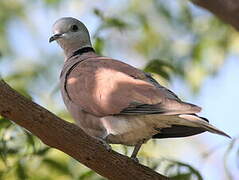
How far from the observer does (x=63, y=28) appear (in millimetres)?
5562

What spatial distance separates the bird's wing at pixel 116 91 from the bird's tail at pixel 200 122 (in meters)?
0.03

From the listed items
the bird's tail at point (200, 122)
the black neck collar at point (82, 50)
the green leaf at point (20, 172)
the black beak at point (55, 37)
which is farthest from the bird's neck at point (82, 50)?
the bird's tail at point (200, 122)

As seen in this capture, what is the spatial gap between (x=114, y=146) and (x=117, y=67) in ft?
2.39

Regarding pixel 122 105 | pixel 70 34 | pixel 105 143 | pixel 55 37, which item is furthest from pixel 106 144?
pixel 70 34

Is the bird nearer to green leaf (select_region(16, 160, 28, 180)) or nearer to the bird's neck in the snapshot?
green leaf (select_region(16, 160, 28, 180))

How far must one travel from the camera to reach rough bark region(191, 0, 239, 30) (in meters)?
4.82

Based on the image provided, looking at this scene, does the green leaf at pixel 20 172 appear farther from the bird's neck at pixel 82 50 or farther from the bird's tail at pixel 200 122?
the bird's neck at pixel 82 50

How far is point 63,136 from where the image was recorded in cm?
394

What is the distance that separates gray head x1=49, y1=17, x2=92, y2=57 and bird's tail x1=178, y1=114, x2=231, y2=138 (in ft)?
5.73

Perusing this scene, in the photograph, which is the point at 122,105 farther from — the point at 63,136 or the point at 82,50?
the point at 82,50

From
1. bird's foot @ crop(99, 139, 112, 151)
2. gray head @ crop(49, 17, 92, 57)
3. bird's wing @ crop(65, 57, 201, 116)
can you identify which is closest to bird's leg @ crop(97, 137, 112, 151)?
bird's foot @ crop(99, 139, 112, 151)

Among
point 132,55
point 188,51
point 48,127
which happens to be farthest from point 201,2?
point 132,55

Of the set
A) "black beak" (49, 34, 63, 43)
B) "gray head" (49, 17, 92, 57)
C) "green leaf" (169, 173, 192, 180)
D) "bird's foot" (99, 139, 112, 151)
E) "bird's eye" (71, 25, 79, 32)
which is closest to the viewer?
"bird's foot" (99, 139, 112, 151)

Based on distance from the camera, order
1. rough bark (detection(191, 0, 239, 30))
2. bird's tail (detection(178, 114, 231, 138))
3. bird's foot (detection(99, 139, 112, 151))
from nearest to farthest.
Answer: bird's tail (detection(178, 114, 231, 138)), bird's foot (detection(99, 139, 112, 151)), rough bark (detection(191, 0, 239, 30))
